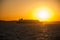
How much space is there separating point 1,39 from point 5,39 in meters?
0.16

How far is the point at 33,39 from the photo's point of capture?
6859 mm

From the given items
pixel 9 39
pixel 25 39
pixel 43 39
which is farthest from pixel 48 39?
pixel 9 39

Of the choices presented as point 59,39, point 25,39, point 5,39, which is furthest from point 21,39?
point 59,39

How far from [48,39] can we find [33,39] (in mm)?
622

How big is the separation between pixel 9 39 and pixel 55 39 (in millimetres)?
1903

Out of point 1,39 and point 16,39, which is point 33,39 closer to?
point 16,39

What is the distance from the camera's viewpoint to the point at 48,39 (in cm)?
679

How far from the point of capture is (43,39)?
6.71 meters

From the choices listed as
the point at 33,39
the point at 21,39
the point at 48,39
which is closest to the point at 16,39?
the point at 21,39

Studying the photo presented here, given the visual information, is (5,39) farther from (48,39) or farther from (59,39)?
(59,39)

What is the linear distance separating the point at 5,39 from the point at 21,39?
0.65 m

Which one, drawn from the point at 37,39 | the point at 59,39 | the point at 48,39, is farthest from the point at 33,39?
the point at 59,39

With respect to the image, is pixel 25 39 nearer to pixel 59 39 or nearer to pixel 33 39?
pixel 33 39

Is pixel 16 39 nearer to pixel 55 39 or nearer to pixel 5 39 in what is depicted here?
pixel 5 39
